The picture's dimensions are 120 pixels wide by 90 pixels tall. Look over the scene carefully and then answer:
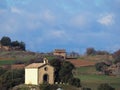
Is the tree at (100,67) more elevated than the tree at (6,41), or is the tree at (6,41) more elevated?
the tree at (6,41)

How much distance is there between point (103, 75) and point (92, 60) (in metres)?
20.0

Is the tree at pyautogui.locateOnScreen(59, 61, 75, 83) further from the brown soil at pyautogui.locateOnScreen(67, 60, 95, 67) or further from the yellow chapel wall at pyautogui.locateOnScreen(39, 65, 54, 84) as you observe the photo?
the brown soil at pyautogui.locateOnScreen(67, 60, 95, 67)

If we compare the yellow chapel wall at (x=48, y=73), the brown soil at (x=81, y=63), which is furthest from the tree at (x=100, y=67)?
the yellow chapel wall at (x=48, y=73)

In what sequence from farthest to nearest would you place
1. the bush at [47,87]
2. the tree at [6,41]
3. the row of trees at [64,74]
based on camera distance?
the tree at [6,41], the row of trees at [64,74], the bush at [47,87]

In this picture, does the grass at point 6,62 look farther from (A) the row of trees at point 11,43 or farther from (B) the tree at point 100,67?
(A) the row of trees at point 11,43

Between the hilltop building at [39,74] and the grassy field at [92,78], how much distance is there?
7693 mm

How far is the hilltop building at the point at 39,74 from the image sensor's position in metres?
77.9

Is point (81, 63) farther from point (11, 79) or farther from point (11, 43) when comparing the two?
point (11, 43)

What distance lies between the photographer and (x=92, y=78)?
325ft

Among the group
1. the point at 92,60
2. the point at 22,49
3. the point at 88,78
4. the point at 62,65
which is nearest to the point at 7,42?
the point at 22,49

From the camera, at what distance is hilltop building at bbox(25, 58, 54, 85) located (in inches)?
3066

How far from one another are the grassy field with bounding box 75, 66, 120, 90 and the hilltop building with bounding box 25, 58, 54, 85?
25.2ft

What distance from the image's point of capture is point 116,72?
113 meters

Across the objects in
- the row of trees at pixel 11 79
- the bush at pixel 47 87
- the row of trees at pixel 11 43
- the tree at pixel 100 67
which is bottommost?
the bush at pixel 47 87
